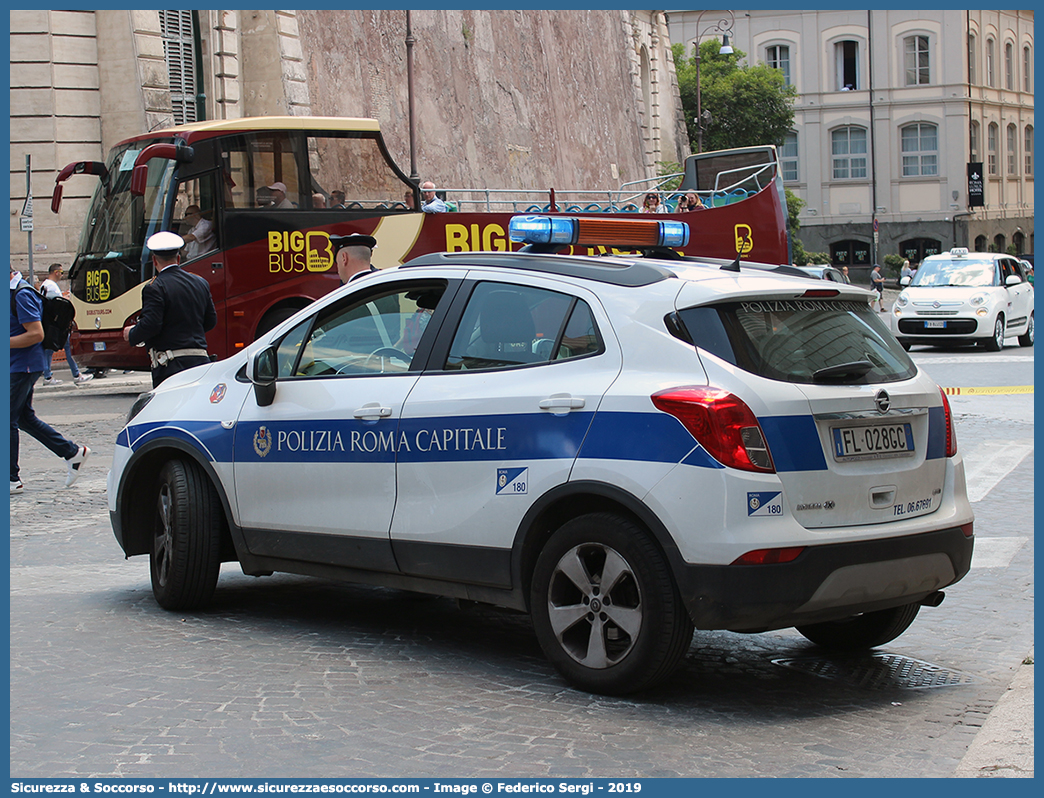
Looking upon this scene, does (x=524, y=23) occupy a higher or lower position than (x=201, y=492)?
higher

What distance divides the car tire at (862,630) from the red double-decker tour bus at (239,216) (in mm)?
11713

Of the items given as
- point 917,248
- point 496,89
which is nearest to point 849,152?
point 917,248

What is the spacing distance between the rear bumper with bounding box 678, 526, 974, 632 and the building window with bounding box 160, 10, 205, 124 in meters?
26.8

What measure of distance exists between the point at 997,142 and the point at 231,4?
53.4 m

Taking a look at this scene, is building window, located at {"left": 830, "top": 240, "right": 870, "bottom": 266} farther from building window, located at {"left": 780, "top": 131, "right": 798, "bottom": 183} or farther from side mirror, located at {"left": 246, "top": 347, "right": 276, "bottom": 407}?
side mirror, located at {"left": 246, "top": 347, "right": 276, "bottom": 407}

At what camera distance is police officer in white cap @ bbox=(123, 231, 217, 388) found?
9172 mm

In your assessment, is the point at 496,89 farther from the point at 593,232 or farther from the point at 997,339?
the point at 593,232

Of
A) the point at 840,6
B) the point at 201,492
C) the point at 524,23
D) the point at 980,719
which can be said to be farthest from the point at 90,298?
the point at 840,6

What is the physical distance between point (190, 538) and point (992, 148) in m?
71.7

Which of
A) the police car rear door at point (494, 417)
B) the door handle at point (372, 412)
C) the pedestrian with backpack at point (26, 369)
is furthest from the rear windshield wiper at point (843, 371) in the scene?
the pedestrian with backpack at point (26, 369)

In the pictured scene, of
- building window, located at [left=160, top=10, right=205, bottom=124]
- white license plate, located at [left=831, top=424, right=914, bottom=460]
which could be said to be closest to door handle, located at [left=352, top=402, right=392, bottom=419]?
white license plate, located at [left=831, top=424, right=914, bottom=460]

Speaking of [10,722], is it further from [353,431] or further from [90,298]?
[90,298]

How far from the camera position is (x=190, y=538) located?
6.42m

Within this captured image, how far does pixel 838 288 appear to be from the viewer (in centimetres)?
525
